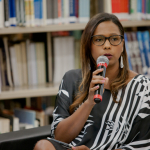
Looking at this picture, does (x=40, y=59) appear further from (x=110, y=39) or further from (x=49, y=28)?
(x=110, y=39)

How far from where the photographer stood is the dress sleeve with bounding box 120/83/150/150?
1.15 metres

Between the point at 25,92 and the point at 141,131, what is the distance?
0.84 m

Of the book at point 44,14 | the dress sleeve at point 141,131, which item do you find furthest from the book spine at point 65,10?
the dress sleeve at point 141,131

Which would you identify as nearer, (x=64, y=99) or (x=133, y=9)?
(x=64, y=99)

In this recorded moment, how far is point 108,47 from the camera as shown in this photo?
3.79 feet

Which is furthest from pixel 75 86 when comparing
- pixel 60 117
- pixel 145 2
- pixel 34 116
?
pixel 145 2

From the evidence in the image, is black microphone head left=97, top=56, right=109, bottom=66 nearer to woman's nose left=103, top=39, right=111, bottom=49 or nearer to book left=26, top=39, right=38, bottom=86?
woman's nose left=103, top=39, right=111, bottom=49

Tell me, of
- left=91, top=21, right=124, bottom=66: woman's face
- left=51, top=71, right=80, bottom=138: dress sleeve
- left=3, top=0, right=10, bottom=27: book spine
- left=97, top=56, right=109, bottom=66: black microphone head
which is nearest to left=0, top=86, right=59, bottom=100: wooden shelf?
left=51, top=71, right=80, bottom=138: dress sleeve

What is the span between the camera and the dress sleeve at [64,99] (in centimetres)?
128

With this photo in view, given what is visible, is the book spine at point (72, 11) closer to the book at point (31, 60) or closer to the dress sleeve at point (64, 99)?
the book at point (31, 60)

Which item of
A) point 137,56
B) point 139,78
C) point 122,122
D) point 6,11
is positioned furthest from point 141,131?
point 6,11

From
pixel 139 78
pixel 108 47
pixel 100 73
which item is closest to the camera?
pixel 100 73

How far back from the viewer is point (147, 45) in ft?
5.75

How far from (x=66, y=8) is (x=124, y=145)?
3.17 ft
